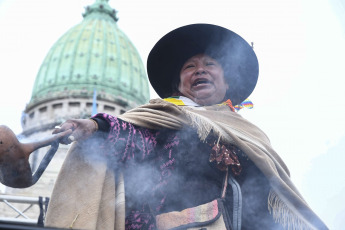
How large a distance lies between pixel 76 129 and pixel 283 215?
1352 millimetres

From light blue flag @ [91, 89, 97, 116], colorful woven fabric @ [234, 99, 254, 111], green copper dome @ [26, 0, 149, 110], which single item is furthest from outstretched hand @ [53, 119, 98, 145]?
green copper dome @ [26, 0, 149, 110]

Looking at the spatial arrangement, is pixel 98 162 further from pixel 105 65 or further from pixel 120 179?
pixel 105 65

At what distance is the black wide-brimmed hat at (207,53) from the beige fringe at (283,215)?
1.08 m

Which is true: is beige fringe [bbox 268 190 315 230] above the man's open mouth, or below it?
below

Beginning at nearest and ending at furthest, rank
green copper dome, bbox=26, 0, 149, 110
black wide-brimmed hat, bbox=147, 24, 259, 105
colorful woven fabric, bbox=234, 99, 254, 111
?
black wide-brimmed hat, bbox=147, 24, 259, 105
colorful woven fabric, bbox=234, 99, 254, 111
green copper dome, bbox=26, 0, 149, 110

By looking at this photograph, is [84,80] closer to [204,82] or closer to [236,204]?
[204,82]

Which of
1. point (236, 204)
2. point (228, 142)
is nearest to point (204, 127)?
point (228, 142)

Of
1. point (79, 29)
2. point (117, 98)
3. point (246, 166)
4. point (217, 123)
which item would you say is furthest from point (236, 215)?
point (79, 29)

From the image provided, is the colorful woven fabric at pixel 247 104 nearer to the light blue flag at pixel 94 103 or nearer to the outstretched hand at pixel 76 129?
the outstretched hand at pixel 76 129

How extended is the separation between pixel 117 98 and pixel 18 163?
111ft

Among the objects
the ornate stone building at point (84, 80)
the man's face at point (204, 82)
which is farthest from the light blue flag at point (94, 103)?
the man's face at point (204, 82)

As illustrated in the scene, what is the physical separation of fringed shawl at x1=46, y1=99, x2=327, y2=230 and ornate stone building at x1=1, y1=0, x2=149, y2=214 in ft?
104

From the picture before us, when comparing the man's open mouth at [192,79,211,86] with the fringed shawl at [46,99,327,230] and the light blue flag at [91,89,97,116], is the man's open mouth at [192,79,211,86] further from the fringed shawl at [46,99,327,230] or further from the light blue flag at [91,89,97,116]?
the light blue flag at [91,89,97,116]

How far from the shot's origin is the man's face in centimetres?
386
